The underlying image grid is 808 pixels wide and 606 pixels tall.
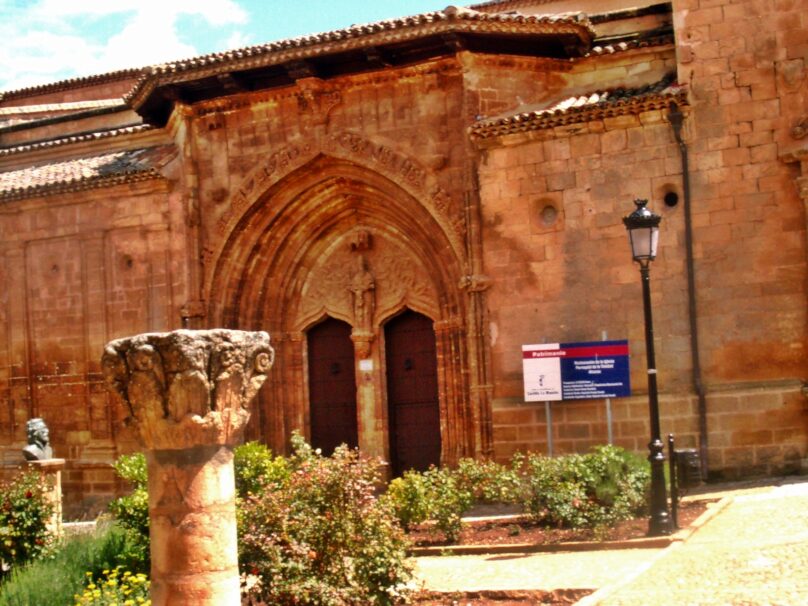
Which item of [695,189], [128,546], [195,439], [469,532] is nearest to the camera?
[195,439]

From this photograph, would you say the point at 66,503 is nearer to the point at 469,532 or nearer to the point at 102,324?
the point at 102,324

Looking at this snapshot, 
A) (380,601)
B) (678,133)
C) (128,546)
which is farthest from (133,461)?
(678,133)

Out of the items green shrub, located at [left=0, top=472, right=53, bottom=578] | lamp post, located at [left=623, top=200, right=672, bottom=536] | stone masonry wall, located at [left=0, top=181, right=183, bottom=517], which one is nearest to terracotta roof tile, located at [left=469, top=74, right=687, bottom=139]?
lamp post, located at [left=623, top=200, right=672, bottom=536]

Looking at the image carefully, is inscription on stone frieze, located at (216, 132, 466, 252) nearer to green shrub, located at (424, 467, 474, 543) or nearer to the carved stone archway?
the carved stone archway

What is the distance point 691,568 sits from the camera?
9281 millimetres

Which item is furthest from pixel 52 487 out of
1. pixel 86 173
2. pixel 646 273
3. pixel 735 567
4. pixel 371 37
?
pixel 86 173

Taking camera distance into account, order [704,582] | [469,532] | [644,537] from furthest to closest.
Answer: [469,532] → [644,537] → [704,582]

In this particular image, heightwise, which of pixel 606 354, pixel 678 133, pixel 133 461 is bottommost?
pixel 133 461

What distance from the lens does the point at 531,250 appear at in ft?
55.1

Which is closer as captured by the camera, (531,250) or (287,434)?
(531,250)

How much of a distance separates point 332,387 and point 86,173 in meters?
5.51

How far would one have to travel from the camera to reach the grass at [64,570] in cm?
883

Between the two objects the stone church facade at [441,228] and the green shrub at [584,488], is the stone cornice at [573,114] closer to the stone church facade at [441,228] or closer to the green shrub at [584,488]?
the stone church facade at [441,228]

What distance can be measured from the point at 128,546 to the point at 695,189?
29.6 ft
